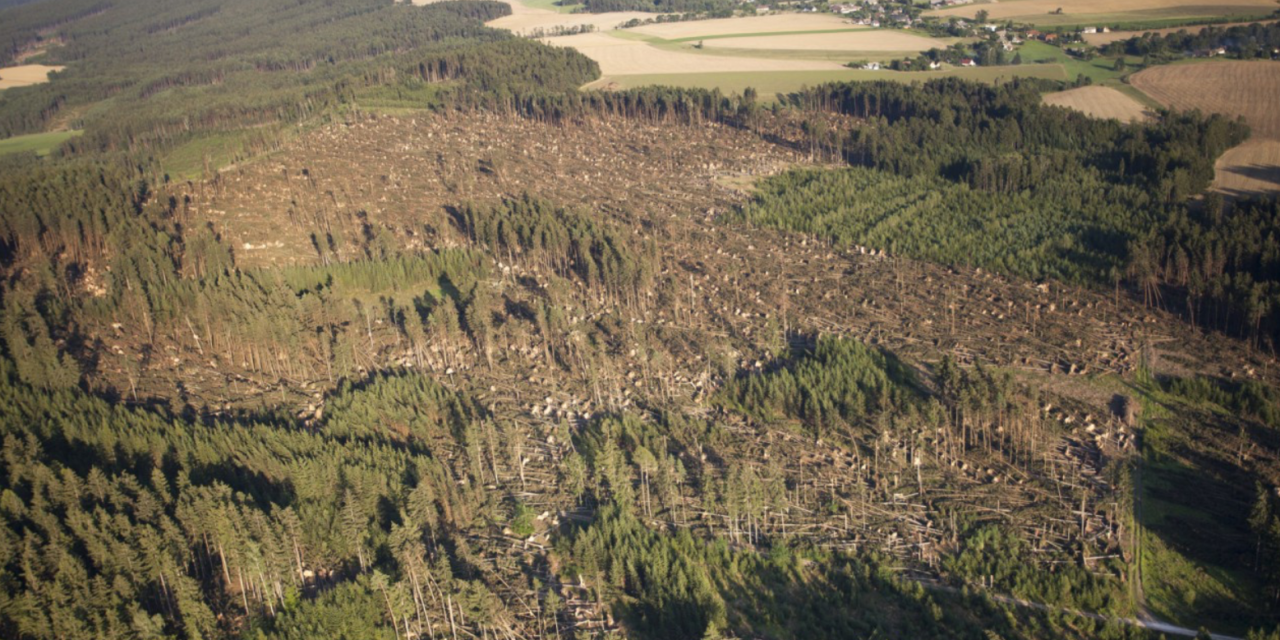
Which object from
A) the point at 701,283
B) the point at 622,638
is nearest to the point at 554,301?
the point at 701,283

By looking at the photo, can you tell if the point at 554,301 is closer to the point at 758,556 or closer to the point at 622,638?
the point at 758,556

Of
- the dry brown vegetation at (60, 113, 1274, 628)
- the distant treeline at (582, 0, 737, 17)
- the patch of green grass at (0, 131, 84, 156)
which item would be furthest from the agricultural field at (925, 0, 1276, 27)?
the patch of green grass at (0, 131, 84, 156)

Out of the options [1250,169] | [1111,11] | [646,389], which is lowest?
[646,389]

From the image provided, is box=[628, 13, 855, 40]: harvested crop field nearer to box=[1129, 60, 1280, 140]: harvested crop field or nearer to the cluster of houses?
the cluster of houses

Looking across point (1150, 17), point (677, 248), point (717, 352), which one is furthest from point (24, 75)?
point (1150, 17)

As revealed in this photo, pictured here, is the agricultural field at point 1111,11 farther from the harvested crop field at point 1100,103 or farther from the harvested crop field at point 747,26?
the harvested crop field at point 1100,103

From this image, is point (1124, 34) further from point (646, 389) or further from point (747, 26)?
point (646, 389)
